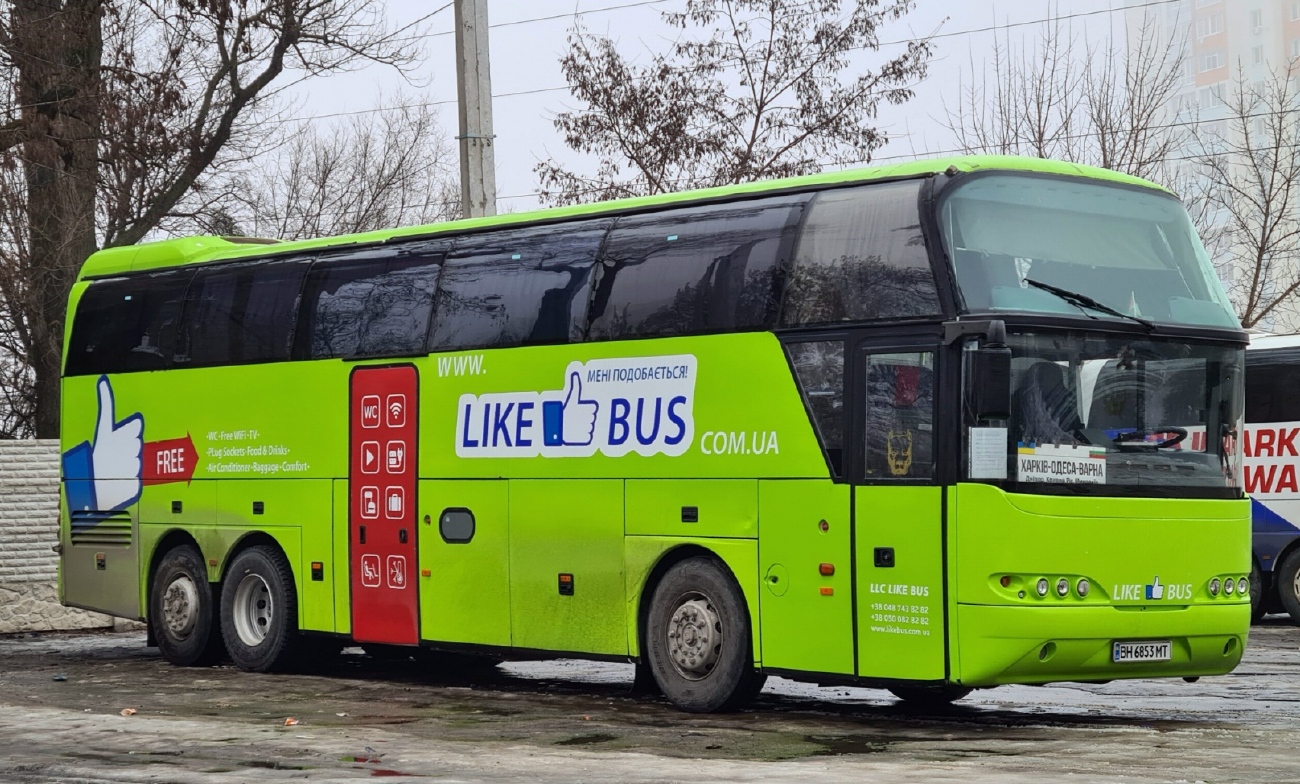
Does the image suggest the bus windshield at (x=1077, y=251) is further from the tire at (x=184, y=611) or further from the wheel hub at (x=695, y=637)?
the tire at (x=184, y=611)

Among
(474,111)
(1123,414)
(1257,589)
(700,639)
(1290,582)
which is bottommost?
(1257,589)

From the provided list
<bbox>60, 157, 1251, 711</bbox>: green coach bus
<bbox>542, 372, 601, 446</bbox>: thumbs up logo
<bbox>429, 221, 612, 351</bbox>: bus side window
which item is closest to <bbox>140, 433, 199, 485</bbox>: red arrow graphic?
<bbox>60, 157, 1251, 711</bbox>: green coach bus

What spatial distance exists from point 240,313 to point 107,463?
2.48m

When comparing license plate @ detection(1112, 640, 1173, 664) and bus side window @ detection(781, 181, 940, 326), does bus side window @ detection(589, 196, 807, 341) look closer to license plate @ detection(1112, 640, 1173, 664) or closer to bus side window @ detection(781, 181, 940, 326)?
bus side window @ detection(781, 181, 940, 326)

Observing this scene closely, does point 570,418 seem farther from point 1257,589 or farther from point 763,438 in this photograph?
point 1257,589

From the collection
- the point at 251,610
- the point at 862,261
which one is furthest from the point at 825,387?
the point at 251,610

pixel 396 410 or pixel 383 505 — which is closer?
pixel 396 410

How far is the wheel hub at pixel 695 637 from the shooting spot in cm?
1305

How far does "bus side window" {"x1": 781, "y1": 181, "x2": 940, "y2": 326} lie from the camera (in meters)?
11.9

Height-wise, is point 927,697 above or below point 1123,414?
below

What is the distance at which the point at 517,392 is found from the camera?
14.6 m

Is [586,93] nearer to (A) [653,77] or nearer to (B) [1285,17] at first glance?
(A) [653,77]

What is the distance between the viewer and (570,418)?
46.3 ft

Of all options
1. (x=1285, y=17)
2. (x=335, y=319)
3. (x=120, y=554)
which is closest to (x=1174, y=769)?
(x=335, y=319)
